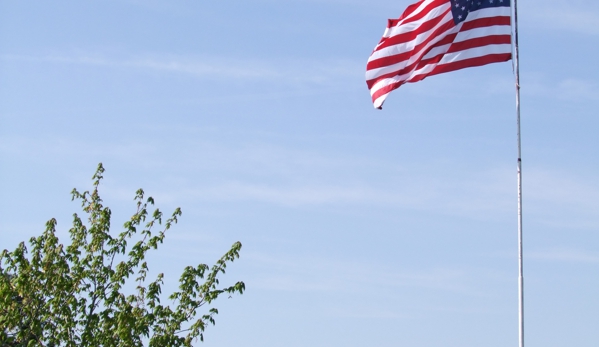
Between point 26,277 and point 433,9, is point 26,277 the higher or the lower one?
the lower one

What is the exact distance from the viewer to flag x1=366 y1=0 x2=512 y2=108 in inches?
656

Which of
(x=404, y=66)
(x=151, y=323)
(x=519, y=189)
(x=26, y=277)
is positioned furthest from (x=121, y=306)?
(x=519, y=189)

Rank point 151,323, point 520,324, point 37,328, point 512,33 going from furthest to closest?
point 151,323 → point 37,328 → point 512,33 → point 520,324

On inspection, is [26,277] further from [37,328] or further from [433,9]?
[433,9]

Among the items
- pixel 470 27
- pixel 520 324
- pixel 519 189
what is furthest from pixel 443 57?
pixel 520 324

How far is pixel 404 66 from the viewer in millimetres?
17188

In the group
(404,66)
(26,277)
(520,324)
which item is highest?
(404,66)

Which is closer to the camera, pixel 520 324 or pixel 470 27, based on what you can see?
pixel 520 324

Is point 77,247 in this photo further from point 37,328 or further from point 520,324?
point 520,324

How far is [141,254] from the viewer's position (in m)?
21.7

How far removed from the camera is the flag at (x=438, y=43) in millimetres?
16656

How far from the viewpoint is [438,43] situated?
55.4 feet

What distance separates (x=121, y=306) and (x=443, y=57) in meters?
9.90

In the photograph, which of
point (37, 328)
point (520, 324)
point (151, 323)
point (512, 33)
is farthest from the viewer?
point (151, 323)
